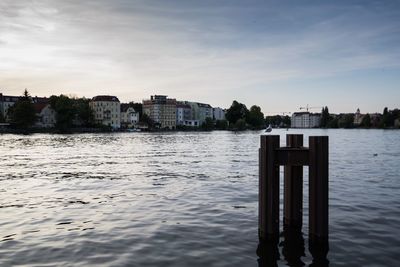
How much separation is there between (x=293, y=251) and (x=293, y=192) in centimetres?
204

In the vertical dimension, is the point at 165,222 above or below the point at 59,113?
below

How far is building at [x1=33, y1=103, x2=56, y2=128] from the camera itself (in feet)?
615

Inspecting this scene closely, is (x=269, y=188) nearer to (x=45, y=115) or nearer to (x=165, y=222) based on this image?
(x=165, y=222)


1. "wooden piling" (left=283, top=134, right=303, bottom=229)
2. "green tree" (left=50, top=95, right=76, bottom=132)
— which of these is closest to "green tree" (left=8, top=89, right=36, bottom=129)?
"green tree" (left=50, top=95, right=76, bottom=132)

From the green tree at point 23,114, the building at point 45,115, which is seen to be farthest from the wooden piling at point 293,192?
the building at point 45,115

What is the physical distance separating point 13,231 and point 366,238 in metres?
10.8

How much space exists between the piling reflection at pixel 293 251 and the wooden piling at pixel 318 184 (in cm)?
28

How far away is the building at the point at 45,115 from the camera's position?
18750 centimetres

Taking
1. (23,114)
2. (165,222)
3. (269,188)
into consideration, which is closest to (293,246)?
(269,188)

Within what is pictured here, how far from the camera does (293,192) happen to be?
1169 cm

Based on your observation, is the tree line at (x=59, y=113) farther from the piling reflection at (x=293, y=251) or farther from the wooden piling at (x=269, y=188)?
the piling reflection at (x=293, y=251)

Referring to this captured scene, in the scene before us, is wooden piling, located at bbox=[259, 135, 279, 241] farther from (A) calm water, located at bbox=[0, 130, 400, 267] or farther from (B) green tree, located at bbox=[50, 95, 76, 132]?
(B) green tree, located at bbox=[50, 95, 76, 132]

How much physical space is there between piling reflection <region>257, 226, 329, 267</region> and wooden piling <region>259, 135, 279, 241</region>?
35cm

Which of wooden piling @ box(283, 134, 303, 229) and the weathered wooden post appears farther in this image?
wooden piling @ box(283, 134, 303, 229)
